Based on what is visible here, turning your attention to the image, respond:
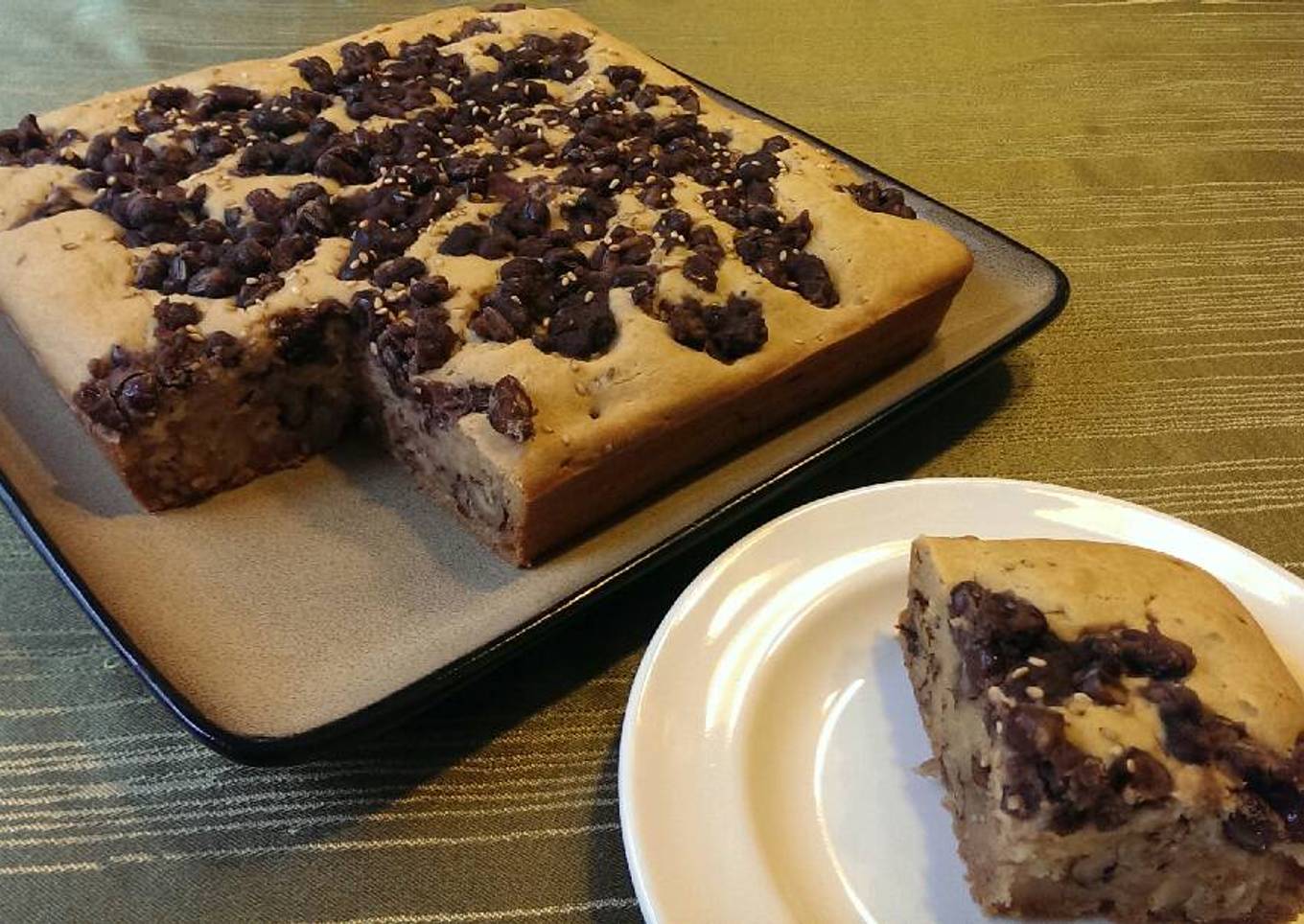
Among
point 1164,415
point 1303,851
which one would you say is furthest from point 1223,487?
point 1303,851

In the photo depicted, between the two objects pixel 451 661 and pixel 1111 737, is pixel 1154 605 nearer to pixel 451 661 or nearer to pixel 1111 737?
pixel 1111 737

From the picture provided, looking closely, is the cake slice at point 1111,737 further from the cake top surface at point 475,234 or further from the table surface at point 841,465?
the cake top surface at point 475,234

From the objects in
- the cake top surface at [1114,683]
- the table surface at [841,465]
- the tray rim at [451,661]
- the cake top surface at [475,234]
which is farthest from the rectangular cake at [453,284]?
the cake top surface at [1114,683]

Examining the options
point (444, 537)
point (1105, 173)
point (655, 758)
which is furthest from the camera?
point (1105, 173)

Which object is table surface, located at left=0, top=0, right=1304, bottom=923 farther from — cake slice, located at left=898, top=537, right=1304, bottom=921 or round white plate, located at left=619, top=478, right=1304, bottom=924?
cake slice, located at left=898, top=537, right=1304, bottom=921

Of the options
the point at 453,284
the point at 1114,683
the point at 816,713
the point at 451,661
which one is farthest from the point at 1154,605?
the point at 453,284

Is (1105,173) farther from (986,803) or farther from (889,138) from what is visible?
(986,803)
